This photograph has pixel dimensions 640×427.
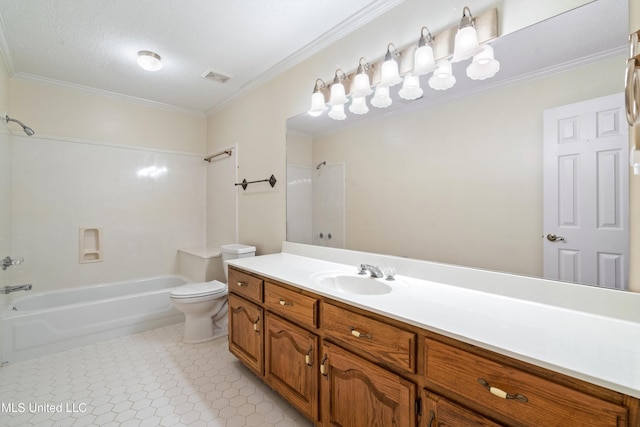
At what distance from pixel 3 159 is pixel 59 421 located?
204cm

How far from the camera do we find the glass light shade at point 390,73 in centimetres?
149

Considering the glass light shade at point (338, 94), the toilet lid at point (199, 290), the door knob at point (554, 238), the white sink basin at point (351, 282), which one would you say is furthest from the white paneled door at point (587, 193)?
the toilet lid at point (199, 290)

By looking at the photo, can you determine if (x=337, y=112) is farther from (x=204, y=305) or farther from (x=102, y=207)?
(x=102, y=207)

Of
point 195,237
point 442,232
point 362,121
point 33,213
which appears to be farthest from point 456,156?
point 33,213

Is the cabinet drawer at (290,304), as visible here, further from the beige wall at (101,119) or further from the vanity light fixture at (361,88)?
the beige wall at (101,119)

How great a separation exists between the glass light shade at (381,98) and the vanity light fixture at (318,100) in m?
0.37

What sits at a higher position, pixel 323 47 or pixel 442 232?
pixel 323 47

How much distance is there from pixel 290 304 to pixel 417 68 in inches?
53.7

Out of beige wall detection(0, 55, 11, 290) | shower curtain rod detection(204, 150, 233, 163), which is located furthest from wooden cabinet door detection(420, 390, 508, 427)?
beige wall detection(0, 55, 11, 290)

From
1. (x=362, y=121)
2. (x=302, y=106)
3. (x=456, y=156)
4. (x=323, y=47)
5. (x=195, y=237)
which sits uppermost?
(x=323, y=47)

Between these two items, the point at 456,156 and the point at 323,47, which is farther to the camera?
the point at 323,47

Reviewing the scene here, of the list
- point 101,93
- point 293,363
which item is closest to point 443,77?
point 293,363

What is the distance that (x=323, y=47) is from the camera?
6.53 ft

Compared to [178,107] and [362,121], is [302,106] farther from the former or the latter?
[178,107]
